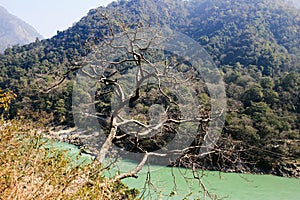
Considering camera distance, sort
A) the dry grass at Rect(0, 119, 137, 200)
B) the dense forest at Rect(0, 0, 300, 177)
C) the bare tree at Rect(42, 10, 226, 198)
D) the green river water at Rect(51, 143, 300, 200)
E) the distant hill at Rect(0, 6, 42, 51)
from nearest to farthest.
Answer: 1. the dry grass at Rect(0, 119, 137, 200)
2. the bare tree at Rect(42, 10, 226, 198)
3. the dense forest at Rect(0, 0, 300, 177)
4. the green river water at Rect(51, 143, 300, 200)
5. the distant hill at Rect(0, 6, 42, 51)

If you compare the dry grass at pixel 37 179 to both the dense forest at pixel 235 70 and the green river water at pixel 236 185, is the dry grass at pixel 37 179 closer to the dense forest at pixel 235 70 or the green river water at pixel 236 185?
the dense forest at pixel 235 70

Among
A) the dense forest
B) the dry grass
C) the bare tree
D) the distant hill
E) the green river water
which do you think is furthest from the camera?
the distant hill

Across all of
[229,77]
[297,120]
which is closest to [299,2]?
[229,77]

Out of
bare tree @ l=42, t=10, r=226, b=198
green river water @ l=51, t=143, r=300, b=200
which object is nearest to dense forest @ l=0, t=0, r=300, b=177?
bare tree @ l=42, t=10, r=226, b=198

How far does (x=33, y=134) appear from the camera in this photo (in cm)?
233

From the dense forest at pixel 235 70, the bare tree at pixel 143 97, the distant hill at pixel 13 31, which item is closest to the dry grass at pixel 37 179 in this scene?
the bare tree at pixel 143 97

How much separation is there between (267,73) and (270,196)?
1433 cm

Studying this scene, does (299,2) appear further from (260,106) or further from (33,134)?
(33,134)

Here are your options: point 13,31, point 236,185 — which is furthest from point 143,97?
point 13,31

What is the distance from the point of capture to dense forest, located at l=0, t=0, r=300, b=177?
4195 mm

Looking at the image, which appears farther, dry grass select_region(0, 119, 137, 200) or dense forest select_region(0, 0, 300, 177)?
dense forest select_region(0, 0, 300, 177)

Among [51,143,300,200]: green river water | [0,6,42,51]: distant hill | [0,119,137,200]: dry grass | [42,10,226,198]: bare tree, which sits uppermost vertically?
[0,6,42,51]: distant hill

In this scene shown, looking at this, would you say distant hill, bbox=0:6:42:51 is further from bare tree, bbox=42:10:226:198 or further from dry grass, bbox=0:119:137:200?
dry grass, bbox=0:119:137:200

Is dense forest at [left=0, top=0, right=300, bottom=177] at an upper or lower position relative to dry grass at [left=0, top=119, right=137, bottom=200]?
upper
